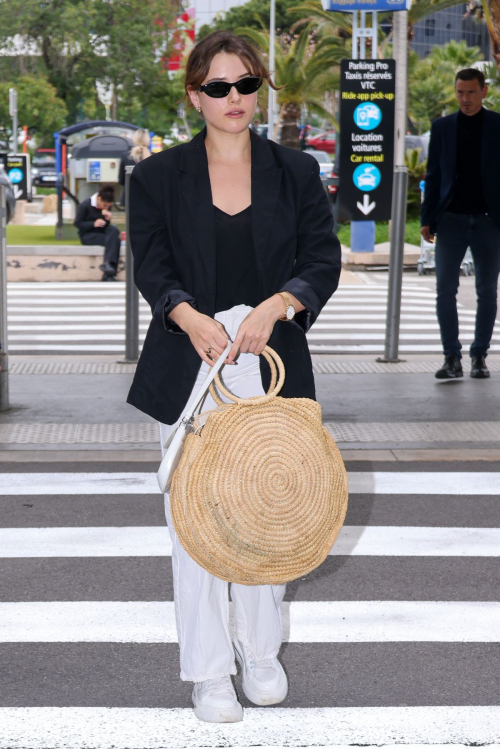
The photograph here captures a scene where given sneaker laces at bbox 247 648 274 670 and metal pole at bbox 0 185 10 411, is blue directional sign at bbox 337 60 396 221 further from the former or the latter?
sneaker laces at bbox 247 648 274 670

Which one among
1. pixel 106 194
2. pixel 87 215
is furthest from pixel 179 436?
pixel 87 215

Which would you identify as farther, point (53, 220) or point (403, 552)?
point (53, 220)

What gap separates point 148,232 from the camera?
332 cm

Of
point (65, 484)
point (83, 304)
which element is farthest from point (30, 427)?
point (83, 304)

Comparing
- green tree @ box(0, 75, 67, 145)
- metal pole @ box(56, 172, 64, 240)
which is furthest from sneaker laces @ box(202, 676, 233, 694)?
green tree @ box(0, 75, 67, 145)

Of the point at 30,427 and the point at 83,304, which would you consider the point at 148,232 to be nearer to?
the point at 30,427

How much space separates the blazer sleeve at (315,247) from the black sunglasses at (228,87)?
33 cm

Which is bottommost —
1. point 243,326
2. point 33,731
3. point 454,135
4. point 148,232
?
point 33,731

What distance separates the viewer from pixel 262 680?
11.4 feet

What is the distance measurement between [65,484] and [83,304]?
8209 millimetres

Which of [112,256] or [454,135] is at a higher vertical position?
[454,135]

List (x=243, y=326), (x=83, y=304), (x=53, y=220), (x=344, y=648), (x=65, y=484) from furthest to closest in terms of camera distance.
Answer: (x=53, y=220), (x=83, y=304), (x=65, y=484), (x=344, y=648), (x=243, y=326)

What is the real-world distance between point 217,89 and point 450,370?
238 inches

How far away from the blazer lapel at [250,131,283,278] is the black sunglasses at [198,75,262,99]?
0.21 metres
